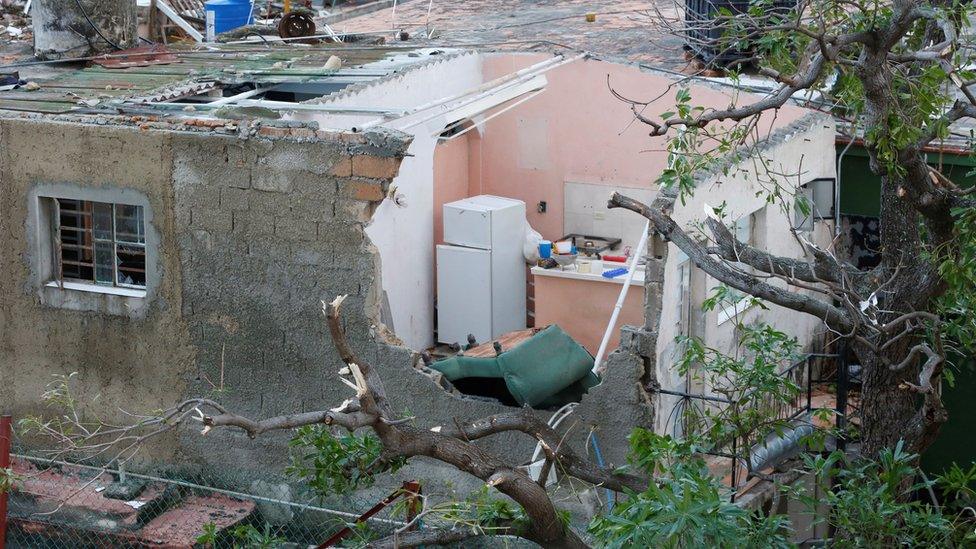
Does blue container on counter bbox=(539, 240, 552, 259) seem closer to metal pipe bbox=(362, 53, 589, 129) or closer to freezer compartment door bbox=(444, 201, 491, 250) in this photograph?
freezer compartment door bbox=(444, 201, 491, 250)

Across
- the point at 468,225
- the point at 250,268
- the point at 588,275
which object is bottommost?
the point at 588,275

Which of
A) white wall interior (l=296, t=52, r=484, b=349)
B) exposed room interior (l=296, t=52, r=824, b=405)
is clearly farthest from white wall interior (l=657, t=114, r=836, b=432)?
white wall interior (l=296, t=52, r=484, b=349)

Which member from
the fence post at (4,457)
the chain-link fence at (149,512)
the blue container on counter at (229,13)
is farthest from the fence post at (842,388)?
the blue container on counter at (229,13)

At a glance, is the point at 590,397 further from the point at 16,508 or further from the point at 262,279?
the point at 16,508

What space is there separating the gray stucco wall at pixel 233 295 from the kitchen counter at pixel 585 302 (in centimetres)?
319

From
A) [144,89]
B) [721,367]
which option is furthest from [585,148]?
[721,367]

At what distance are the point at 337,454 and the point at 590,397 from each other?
3.07 m

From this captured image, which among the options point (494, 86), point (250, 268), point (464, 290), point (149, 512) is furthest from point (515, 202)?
point (149, 512)

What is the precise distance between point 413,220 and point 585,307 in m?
2.56

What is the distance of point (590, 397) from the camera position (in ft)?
36.3

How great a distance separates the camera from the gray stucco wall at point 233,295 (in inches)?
435

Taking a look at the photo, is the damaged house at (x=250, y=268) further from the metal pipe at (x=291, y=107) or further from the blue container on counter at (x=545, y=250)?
the blue container on counter at (x=545, y=250)

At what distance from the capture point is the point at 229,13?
21.0 metres

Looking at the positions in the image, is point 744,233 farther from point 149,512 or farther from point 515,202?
point 149,512
